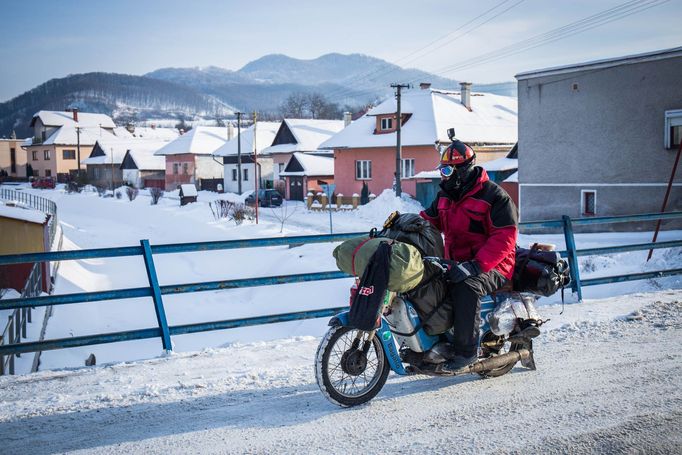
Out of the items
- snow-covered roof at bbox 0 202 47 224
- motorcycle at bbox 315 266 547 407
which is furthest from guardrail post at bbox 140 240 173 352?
snow-covered roof at bbox 0 202 47 224

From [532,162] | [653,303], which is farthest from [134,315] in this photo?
[532,162]

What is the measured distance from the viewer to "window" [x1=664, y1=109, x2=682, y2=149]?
80.2 ft

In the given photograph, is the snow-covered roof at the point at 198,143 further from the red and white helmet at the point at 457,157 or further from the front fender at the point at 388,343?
the front fender at the point at 388,343

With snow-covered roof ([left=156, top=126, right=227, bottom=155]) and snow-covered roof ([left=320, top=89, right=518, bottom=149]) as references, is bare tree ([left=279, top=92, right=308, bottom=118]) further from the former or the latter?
snow-covered roof ([left=320, top=89, right=518, bottom=149])

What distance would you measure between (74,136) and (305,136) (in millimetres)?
59061

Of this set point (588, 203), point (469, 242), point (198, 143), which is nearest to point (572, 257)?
point (469, 242)

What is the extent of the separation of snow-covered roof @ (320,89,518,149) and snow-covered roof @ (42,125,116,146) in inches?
2449

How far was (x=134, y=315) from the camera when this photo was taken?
19859 mm

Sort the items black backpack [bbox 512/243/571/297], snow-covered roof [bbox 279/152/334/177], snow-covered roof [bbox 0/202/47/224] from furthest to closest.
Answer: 1. snow-covered roof [bbox 279/152/334/177]
2. snow-covered roof [bbox 0/202/47/224]
3. black backpack [bbox 512/243/571/297]

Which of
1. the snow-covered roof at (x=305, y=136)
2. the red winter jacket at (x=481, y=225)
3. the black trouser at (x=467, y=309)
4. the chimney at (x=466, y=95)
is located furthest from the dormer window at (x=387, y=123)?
the black trouser at (x=467, y=309)

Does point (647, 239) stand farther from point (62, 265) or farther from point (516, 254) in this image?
point (62, 265)

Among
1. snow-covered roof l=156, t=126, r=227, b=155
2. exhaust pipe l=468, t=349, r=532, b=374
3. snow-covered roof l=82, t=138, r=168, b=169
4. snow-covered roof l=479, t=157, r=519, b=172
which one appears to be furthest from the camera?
snow-covered roof l=82, t=138, r=168, b=169

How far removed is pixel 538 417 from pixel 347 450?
1.60 m

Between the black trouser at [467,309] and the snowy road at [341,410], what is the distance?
0.48 metres
